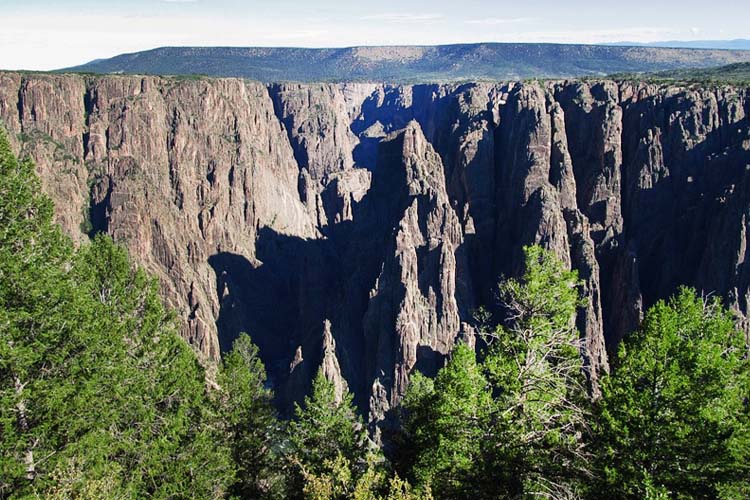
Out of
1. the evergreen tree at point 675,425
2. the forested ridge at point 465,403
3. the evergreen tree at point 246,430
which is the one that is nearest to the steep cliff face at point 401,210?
the evergreen tree at point 246,430

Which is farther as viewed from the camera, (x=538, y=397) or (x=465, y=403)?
(x=465, y=403)

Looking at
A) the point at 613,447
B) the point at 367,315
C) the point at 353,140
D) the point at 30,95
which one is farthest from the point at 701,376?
the point at 353,140

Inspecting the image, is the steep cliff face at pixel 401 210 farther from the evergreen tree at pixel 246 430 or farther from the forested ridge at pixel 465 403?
the forested ridge at pixel 465 403

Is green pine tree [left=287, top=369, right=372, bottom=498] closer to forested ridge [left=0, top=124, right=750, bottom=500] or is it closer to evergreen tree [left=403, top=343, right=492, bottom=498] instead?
evergreen tree [left=403, top=343, right=492, bottom=498]

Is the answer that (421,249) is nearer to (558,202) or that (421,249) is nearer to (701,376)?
(558,202)

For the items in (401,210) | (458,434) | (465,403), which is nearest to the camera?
(465,403)

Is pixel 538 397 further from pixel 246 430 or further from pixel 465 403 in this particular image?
pixel 246 430

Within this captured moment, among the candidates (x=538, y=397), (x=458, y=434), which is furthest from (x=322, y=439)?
(x=538, y=397)
